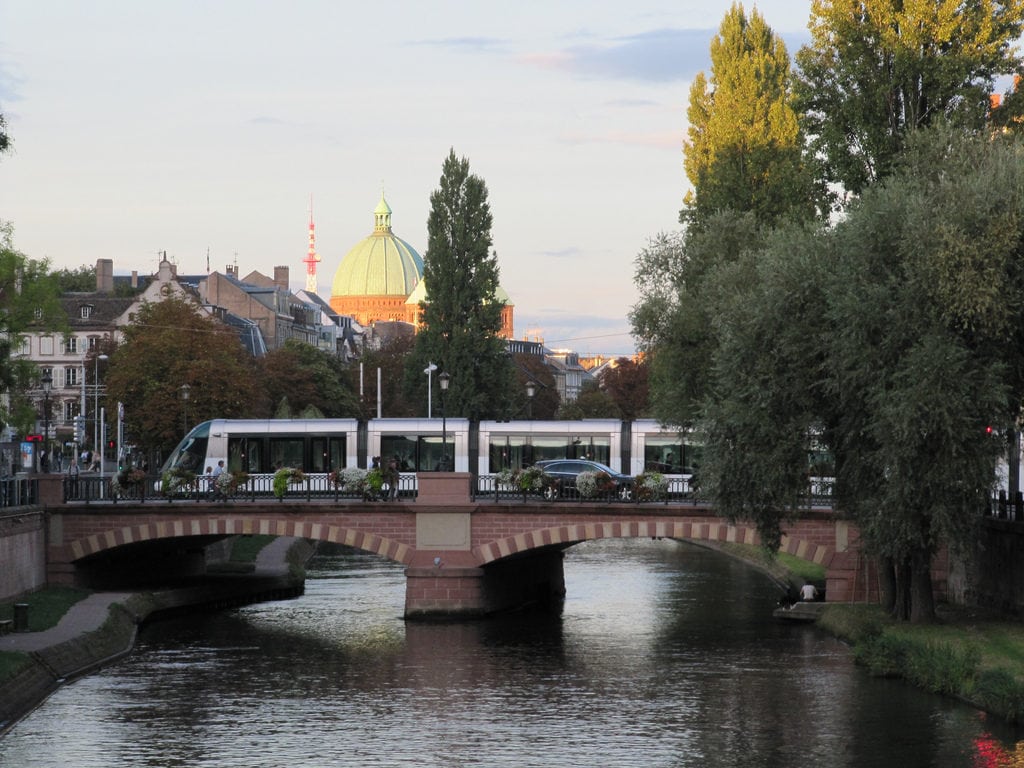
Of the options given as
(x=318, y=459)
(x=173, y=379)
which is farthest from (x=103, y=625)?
(x=173, y=379)

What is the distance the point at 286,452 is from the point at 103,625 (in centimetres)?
2097

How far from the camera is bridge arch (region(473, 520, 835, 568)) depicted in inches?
2308

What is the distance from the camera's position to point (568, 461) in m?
71.0

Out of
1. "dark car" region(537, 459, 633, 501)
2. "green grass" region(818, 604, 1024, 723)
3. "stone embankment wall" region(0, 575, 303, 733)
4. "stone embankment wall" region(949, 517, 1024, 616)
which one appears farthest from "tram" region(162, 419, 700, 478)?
"green grass" region(818, 604, 1024, 723)

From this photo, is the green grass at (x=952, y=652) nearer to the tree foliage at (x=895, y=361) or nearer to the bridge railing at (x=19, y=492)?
the tree foliage at (x=895, y=361)

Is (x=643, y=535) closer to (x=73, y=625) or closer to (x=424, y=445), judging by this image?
(x=424, y=445)

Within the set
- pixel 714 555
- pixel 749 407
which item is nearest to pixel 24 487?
pixel 749 407

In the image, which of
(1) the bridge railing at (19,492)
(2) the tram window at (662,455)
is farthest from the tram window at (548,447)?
(1) the bridge railing at (19,492)

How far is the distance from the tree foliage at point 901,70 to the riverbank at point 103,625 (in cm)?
2649

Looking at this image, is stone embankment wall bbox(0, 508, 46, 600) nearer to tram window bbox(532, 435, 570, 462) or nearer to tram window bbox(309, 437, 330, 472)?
tram window bbox(309, 437, 330, 472)

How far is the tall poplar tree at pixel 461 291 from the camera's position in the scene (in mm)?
105562

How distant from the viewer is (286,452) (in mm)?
73250

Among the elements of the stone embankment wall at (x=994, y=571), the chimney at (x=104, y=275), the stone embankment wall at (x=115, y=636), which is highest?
the chimney at (x=104, y=275)

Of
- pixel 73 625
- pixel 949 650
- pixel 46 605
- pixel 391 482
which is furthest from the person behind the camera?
pixel 391 482
